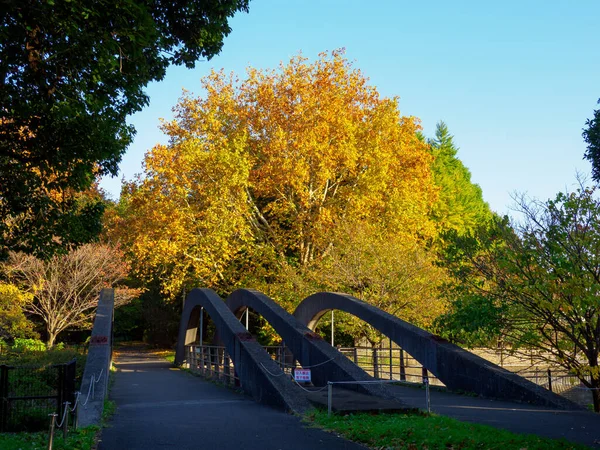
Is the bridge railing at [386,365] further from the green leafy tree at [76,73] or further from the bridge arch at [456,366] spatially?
the green leafy tree at [76,73]

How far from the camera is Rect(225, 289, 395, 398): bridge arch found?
49.0 feet

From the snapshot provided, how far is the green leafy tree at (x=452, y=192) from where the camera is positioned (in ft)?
137

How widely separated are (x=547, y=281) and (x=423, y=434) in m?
5.70

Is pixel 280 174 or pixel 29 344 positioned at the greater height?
pixel 280 174

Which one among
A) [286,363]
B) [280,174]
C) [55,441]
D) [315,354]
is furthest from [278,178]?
[55,441]

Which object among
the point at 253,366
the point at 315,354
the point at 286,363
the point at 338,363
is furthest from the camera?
the point at 286,363

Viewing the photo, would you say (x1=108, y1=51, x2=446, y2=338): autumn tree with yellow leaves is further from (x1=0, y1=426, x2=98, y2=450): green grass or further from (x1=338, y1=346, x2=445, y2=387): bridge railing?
(x1=0, y1=426, x2=98, y2=450): green grass

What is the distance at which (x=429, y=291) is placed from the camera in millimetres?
24172

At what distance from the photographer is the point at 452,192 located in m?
46.6

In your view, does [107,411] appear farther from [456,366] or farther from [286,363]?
[286,363]

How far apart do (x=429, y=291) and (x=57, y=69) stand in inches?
687

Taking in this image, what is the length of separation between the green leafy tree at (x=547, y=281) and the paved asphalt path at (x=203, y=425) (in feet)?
18.0

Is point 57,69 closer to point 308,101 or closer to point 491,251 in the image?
point 491,251

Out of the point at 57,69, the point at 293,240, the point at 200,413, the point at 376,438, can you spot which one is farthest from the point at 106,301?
the point at 376,438
